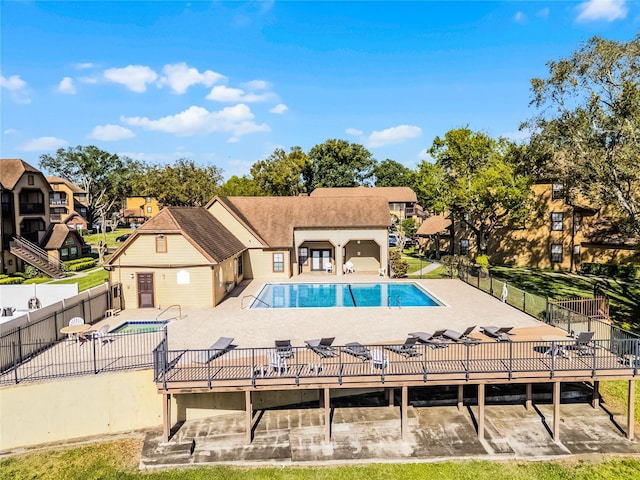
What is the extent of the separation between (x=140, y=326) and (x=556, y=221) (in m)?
36.3

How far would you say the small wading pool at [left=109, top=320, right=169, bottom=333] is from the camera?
19.4 m

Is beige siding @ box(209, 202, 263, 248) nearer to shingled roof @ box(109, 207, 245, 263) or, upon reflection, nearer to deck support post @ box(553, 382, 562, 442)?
shingled roof @ box(109, 207, 245, 263)

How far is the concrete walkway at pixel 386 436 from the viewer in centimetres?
1262

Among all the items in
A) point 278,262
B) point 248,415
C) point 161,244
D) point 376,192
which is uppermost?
point 376,192

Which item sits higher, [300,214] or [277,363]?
[300,214]

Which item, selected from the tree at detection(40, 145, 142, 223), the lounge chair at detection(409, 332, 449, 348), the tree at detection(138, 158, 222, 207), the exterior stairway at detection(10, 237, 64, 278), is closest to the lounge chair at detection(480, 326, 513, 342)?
the lounge chair at detection(409, 332, 449, 348)

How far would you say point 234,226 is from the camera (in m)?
32.5

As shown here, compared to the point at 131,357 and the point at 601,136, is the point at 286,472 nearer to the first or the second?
the point at 131,357

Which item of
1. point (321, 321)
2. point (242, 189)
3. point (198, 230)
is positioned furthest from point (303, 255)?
point (242, 189)

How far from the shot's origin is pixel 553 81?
74.6ft

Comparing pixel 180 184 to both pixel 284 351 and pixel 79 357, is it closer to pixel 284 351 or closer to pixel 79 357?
pixel 79 357

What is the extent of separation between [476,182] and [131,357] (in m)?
28.2

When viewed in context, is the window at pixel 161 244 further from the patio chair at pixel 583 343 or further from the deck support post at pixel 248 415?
the patio chair at pixel 583 343

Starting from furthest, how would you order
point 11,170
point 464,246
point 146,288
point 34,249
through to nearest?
1. point 464,246
2. point 11,170
3. point 34,249
4. point 146,288
